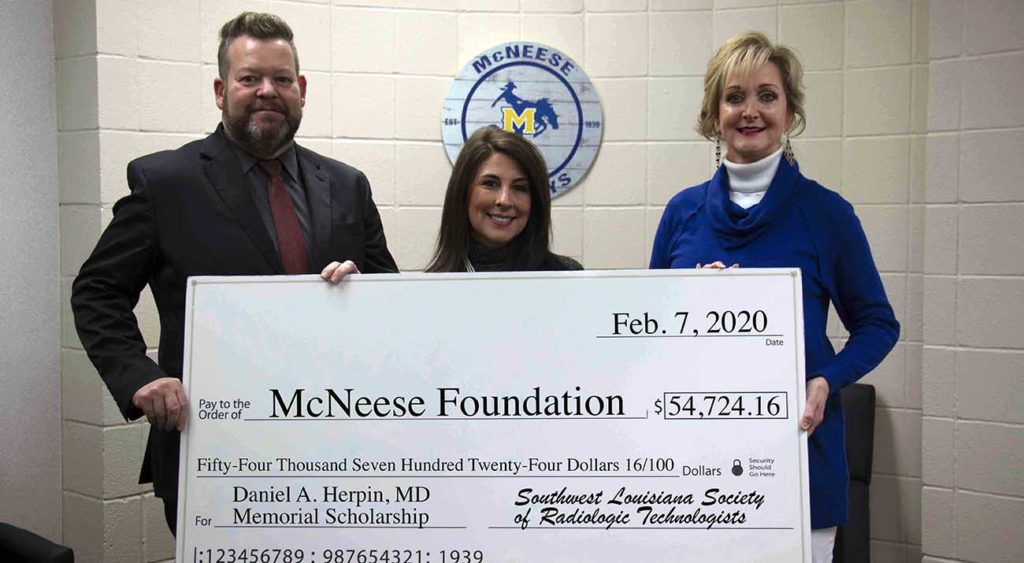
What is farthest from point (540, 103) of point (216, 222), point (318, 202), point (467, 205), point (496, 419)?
point (496, 419)

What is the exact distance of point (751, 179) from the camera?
1.97 metres

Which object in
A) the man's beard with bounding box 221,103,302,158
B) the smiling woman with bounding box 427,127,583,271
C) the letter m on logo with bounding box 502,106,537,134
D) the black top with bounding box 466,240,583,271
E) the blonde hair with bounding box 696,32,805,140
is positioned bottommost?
the black top with bounding box 466,240,583,271

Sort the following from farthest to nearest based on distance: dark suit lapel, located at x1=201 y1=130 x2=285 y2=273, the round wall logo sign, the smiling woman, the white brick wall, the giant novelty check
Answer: the round wall logo sign
the white brick wall
the smiling woman
dark suit lapel, located at x1=201 y1=130 x2=285 y2=273
the giant novelty check

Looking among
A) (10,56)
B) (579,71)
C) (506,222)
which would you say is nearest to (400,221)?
(579,71)

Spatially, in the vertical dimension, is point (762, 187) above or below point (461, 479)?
above

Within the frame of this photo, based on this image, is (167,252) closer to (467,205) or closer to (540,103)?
(467,205)

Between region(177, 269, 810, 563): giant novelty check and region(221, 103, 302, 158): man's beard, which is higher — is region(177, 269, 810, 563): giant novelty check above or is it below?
below

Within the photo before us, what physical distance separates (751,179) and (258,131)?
1.13 meters

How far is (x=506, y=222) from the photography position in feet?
7.34

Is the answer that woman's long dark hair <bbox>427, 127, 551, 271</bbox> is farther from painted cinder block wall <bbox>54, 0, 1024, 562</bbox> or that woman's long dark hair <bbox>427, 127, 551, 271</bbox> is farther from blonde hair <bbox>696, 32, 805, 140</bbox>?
painted cinder block wall <bbox>54, 0, 1024, 562</bbox>

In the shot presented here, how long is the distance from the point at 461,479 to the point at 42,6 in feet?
7.36

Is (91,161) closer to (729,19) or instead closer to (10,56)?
(10,56)

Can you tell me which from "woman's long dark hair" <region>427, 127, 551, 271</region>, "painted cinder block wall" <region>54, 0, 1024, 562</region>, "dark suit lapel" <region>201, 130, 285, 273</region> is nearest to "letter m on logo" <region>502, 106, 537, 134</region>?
"painted cinder block wall" <region>54, 0, 1024, 562</region>

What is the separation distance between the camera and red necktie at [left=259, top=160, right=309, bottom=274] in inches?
83.4
